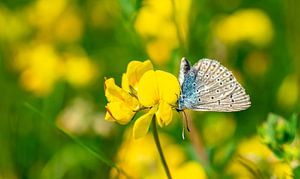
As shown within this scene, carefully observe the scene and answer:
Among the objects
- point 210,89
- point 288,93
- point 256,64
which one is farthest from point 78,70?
point 210,89

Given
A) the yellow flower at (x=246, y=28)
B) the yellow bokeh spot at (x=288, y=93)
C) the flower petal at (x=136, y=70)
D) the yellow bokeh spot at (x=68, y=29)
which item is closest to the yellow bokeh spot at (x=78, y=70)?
the yellow bokeh spot at (x=68, y=29)

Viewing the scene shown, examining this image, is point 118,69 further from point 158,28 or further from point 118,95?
point 118,95

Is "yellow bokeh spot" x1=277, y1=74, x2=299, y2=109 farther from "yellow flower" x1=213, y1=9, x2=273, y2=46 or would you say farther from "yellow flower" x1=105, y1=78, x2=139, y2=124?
"yellow flower" x1=105, y1=78, x2=139, y2=124

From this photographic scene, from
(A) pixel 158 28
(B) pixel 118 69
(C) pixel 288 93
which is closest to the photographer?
(C) pixel 288 93

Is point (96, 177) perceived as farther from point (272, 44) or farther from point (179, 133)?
point (272, 44)

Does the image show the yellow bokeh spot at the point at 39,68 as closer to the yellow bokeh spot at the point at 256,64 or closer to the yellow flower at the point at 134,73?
the yellow bokeh spot at the point at 256,64

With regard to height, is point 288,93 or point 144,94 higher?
point 144,94

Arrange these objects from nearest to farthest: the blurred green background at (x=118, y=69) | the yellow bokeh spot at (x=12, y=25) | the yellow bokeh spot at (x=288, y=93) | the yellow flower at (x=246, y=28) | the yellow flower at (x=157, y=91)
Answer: the yellow flower at (x=157, y=91)
the blurred green background at (x=118, y=69)
the yellow bokeh spot at (x=288, y=93)
the yellow flower at (x=246, y=28)
the yellow bokeh spot at (x=12, y=25)
